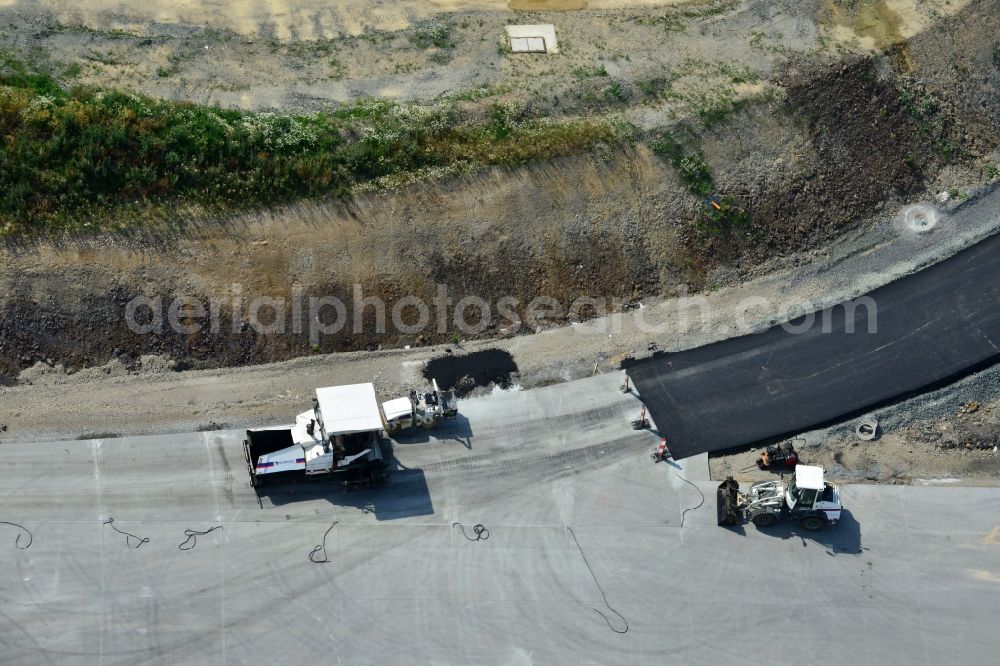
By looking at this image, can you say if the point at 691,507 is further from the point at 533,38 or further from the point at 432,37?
the point at 432,37

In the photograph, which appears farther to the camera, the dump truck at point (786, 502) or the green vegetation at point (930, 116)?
the green vegetation at point (930, 116)

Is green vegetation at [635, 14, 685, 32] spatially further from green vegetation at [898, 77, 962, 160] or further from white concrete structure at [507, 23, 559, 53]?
green vegetation at [898, 77, 962, 160]

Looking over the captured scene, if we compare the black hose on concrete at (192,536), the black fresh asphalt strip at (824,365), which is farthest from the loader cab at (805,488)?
the black hose on concrete at (192,536)

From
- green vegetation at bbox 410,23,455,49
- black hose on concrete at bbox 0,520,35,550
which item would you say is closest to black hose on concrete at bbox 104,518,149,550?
black hose on concrete at bbox 0,520,35,550

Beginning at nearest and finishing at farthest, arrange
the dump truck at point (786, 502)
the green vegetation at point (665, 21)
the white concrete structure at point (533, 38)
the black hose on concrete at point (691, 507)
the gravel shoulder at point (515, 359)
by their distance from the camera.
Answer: the dump truck at point (786, 502) < the black hose on concrete at point (691, 507) < the gravel shoulder at point (515, 359) < the white concrete structure at point (533, 38) < the green vegetation at point (665, 21)

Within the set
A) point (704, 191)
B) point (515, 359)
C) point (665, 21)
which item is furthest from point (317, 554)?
point (665, 21)

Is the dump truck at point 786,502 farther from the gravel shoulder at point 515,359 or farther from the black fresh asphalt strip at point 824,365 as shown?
the gravel shoulder at point 515,359

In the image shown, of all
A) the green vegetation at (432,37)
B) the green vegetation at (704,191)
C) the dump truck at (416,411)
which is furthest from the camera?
the green vegetation at (432,37)
